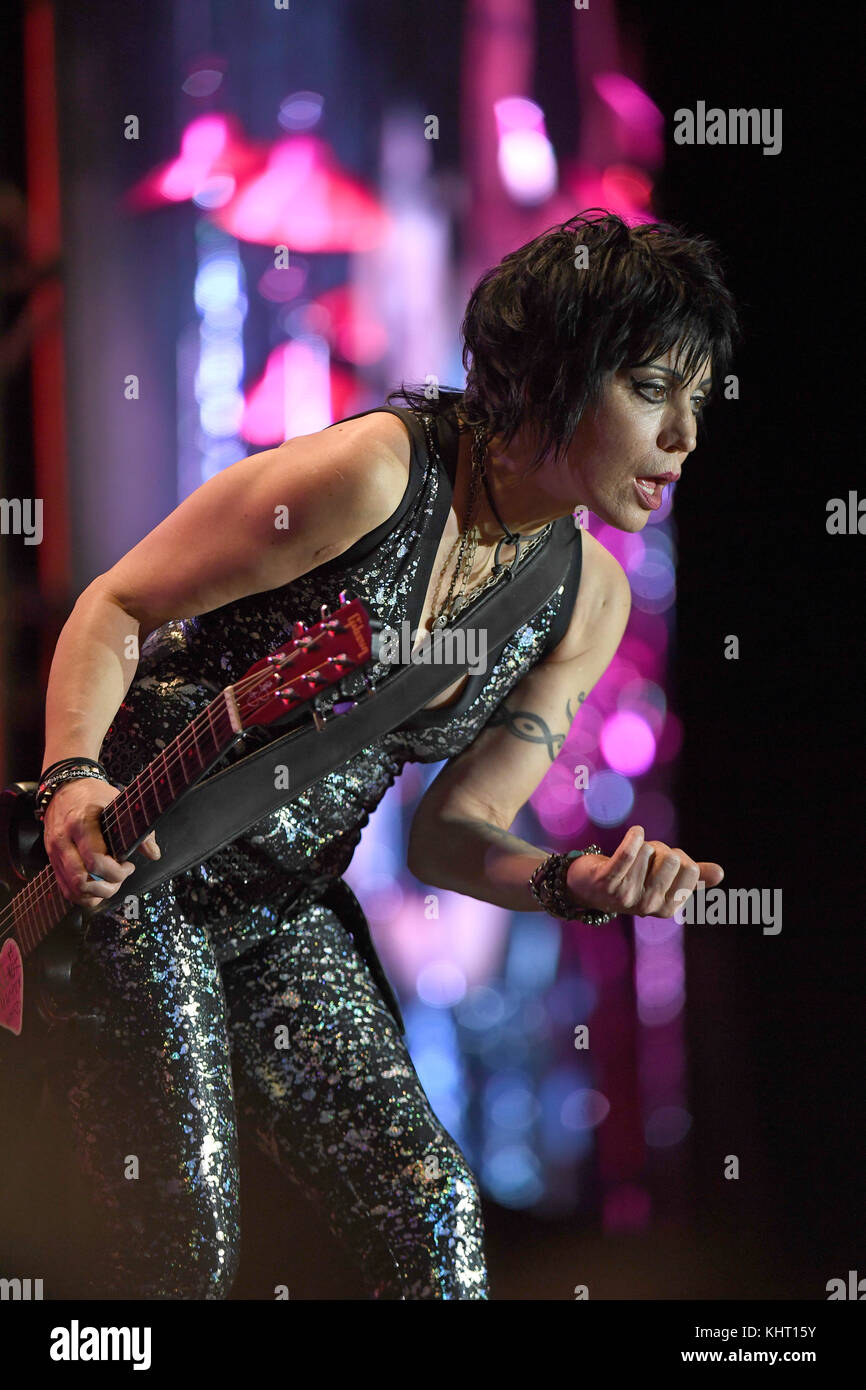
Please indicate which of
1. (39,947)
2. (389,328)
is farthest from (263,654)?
(389,328)

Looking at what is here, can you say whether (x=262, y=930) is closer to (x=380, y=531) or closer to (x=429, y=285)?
(x=380, y=531)

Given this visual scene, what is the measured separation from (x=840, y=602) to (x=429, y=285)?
0.98m

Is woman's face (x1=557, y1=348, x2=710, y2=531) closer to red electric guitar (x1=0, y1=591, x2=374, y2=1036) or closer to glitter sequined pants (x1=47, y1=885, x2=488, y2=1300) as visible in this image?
red electric guitar (x1=0, y1=591, x2=374, y2=1036)

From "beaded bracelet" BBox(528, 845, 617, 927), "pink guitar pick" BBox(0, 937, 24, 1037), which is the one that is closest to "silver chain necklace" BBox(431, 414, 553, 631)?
"beaded bracelet" BBox(528, 845, 617, 927)

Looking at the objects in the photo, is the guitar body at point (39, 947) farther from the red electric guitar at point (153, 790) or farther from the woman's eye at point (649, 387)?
the woman's eye at point (649, 387)

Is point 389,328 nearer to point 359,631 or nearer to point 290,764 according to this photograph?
point 290,764

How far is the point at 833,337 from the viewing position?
7.54 feet

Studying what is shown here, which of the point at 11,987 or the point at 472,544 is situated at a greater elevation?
the point at 472,544

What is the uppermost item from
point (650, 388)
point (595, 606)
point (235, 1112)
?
point (650, 388)

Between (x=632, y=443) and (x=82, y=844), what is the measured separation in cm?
78

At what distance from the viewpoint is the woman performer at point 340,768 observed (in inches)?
54.1

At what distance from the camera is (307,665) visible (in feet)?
3.87
